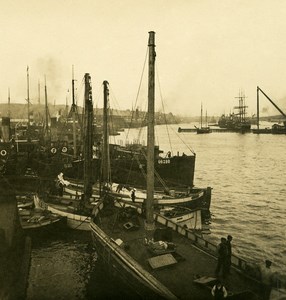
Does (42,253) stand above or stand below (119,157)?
below

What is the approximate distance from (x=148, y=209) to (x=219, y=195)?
27961mm

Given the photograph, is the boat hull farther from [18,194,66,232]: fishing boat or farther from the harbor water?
[18,194,66,232]: fishing boat

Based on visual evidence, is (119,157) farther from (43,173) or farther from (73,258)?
(73,258)

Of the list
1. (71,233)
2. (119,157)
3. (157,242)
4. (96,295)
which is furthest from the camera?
(119,157)

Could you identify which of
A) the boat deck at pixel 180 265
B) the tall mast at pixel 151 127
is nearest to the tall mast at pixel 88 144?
the boat deck at pixel 180 265

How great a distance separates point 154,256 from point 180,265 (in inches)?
48.2

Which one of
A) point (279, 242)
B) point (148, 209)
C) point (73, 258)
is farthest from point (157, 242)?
point (279, 242)

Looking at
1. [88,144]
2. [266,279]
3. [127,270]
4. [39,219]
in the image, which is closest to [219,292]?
[266,279]

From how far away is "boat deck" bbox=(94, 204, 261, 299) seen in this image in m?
11.2

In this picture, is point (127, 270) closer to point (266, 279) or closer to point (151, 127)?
point (266, 279)

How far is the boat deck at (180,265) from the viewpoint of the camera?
11188 mm

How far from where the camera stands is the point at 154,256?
13672mm

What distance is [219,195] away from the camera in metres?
41.8

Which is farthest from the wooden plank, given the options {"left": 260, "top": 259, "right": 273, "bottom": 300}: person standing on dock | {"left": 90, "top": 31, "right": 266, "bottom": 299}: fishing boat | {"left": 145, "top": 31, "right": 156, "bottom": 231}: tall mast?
{"left": 260, "top": 259, "right": 273, "bottom": 300}: person standing on dock
